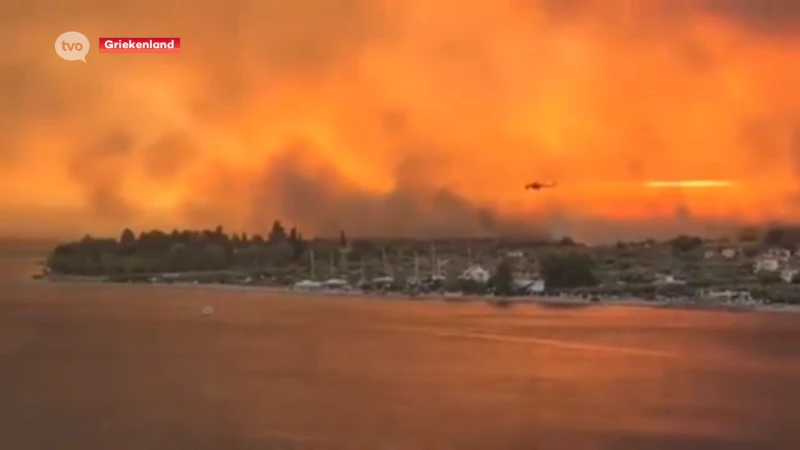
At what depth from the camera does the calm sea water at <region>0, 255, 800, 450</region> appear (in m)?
2.52

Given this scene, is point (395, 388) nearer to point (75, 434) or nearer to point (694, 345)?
point (75, 434)

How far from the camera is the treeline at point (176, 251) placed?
263cm

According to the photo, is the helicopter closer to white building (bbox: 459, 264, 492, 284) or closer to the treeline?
white building (bbox: 459, 264, 492, 284)

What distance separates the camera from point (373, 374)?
3.02 meters

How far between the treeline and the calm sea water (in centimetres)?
9

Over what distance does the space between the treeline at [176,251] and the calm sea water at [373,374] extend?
91 millimetres

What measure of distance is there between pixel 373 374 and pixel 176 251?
798mm

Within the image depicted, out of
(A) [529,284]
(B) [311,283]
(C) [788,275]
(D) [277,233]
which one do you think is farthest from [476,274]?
(C) [788,275]

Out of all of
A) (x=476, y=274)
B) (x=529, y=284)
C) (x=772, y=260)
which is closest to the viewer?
(x=772, y=260)

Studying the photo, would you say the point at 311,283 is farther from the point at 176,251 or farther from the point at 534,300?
the point at 534,300

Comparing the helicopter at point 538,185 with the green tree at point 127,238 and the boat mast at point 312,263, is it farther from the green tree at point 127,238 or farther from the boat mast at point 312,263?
the green tree at point 127,238

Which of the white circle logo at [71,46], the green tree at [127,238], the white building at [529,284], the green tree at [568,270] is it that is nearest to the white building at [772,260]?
the green tree at [568,270]

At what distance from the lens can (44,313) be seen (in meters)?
2.80

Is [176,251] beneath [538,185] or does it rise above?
beneath
